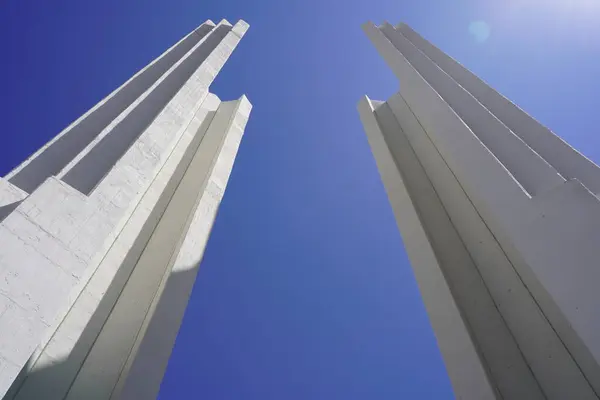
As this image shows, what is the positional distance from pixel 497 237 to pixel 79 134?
27.3 feet

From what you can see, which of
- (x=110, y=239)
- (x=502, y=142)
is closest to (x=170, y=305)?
(x=110, y=239)

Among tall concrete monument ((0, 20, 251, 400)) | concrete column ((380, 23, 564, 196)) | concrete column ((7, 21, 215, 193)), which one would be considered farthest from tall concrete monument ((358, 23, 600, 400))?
concrete column ((7, 21, 215, 193))

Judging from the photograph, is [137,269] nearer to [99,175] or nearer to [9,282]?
[99,175]

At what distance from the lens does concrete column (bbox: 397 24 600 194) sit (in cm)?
729

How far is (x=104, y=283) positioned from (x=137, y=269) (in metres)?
0.76

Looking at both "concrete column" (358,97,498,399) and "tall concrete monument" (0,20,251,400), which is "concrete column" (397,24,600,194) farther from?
"tall concrete monument" (0,20,251,400)

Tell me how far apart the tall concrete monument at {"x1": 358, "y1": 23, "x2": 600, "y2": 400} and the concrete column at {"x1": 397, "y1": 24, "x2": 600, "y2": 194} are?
2cm

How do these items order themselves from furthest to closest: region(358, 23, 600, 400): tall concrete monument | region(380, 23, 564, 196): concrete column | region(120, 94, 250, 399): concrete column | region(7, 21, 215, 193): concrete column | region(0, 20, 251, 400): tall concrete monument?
region(120, 94, 250, 399): concrete column < region(7, 21, 215, 193): concrete column < region(380, 23, 564, 196): concrete column < region(0, 20, 251, 400): tall concrete monument < region(358, 23, 600, 400): tall concrete monument

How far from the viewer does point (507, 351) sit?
7.34 meters

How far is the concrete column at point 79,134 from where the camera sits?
626 centimetres

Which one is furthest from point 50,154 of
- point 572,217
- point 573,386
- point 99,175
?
point 573,386

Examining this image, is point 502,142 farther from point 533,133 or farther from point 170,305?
point 170,305

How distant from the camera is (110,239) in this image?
347 inches

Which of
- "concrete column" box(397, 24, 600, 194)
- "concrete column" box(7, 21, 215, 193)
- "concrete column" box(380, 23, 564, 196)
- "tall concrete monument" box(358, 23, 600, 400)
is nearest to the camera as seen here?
"tall concrete monument" box(358, 23, 600, 400)
